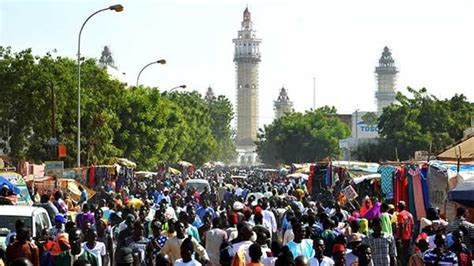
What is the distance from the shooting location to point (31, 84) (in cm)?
4534

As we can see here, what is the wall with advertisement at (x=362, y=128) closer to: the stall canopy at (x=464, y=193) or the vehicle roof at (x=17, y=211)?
the stall canopy at (x=464, y=193)

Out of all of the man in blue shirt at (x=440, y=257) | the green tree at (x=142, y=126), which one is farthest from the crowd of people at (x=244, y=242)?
the green tree at (x=142, y=126)

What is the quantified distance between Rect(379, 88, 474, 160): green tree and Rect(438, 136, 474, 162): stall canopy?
114 feet

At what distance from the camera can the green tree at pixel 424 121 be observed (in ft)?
213

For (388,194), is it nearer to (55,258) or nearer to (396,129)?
(55,258)

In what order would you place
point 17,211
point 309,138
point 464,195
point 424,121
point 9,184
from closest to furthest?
point 17,211, point 464,195, point 9,184, point 424,121, point 309,138

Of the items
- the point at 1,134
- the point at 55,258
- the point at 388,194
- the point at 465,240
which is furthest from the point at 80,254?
the point at 1,134

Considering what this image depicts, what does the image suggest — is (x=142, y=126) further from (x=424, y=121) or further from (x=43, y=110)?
(x=424, y=121)

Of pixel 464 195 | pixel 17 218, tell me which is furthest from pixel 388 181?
pixel 17 218

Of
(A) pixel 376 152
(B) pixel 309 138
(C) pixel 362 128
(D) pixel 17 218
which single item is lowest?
(D) pixel 17 218

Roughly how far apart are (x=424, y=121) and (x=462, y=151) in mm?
41352

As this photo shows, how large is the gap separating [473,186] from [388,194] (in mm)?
8759

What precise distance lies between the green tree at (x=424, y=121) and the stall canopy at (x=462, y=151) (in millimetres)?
34868

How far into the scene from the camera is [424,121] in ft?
220
